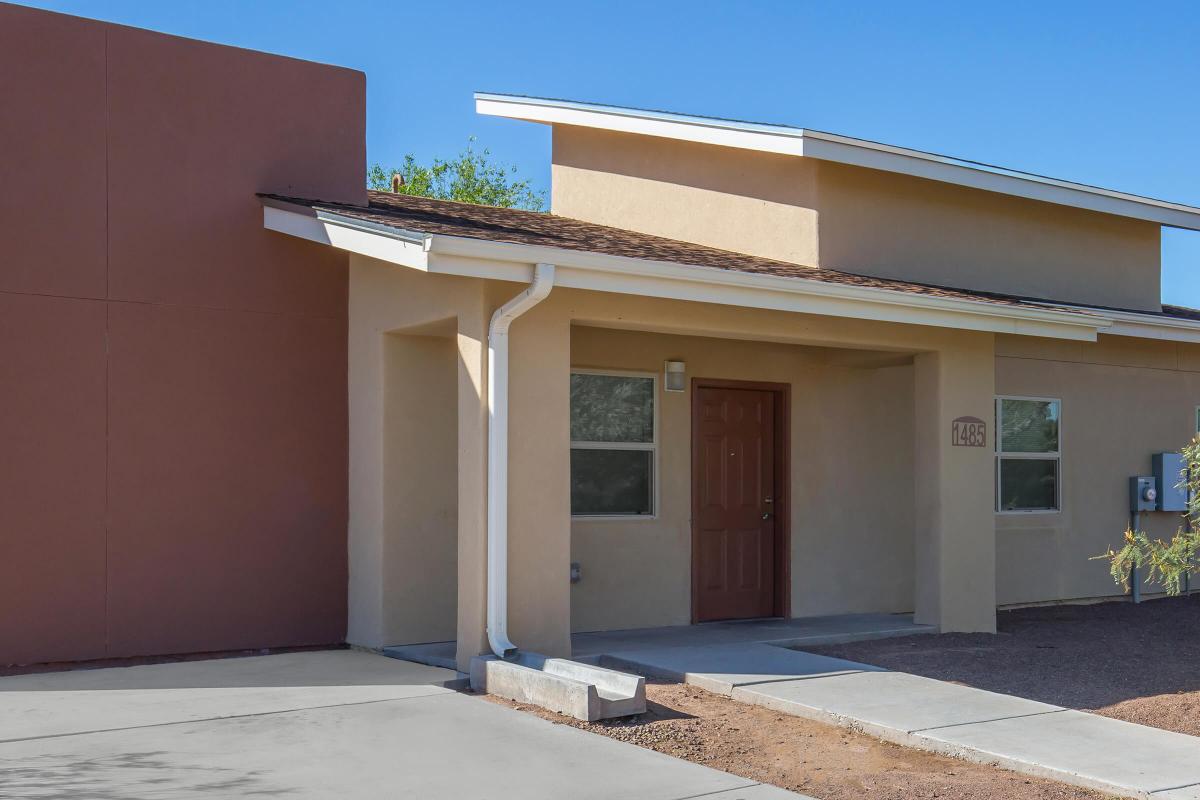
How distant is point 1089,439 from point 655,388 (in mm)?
5539

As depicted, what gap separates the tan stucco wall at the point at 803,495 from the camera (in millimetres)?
10789

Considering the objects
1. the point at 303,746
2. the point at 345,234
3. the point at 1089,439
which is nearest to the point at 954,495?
the point at 1089,439

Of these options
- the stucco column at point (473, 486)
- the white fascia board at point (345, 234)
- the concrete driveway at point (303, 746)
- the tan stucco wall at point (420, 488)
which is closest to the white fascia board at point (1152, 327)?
the tan stucco wall at point (420, 488)

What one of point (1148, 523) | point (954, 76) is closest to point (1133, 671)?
point (1148, 523)

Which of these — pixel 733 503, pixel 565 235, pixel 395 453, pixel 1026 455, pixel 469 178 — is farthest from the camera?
pixel 469 178

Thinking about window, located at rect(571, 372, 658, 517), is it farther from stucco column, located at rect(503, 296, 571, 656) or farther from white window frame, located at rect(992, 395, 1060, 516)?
white window frame, located at rect(992, 395, 1060, 516)

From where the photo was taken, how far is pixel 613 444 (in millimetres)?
10875

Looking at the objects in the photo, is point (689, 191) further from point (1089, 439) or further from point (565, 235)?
point (1089, 439)

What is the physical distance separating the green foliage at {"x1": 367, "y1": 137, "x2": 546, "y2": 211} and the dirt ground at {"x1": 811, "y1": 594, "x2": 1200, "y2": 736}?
31.1 metres

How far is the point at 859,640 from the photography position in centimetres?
1053

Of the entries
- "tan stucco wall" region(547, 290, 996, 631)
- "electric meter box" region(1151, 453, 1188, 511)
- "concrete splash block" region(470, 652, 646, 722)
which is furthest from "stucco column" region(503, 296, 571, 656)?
"electric meter box" region(1151, 453, 1188, 511)

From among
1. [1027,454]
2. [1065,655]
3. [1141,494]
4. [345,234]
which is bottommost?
[1065,655]

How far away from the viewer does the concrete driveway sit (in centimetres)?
577

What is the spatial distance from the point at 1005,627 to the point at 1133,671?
235cm
